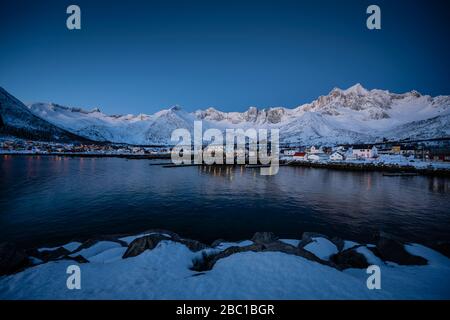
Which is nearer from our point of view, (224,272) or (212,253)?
(224,272)

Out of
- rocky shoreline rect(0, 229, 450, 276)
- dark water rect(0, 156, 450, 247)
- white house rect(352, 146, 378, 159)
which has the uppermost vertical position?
white house rect(352, 146, 378, 159)

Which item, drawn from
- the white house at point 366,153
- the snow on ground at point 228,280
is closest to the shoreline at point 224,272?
the snow on ground at point 228,280

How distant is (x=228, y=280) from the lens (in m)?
7.87

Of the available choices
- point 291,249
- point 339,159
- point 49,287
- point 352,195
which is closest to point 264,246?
point 291,249

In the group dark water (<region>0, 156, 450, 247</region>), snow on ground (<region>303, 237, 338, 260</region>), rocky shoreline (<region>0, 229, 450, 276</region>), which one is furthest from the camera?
dark water (<region>0, 156, 450, 247</region>)

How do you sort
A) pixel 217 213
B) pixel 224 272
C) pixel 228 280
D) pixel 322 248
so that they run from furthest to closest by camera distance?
pixel 217 213
pixel 322 248
pixel 224 272
pixel 228 280

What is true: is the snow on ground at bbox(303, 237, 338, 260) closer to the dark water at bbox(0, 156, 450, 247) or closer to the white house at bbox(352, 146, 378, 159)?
the dark water at bbox(0, 156, 450, 247)

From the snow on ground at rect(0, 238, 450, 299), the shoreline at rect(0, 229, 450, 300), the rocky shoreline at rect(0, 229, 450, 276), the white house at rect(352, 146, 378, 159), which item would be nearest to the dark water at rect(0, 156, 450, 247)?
the rocky shoreline at rect(0, 229, 450, 276)

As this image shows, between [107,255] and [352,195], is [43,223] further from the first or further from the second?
[352,195]

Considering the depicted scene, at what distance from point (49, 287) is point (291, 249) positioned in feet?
31.8

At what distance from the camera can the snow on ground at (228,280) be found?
7082 mm

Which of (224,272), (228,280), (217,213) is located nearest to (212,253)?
(224,272)

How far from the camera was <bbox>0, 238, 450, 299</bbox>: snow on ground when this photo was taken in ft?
23.2

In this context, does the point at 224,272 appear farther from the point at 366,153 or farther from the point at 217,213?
the point at 366,153
